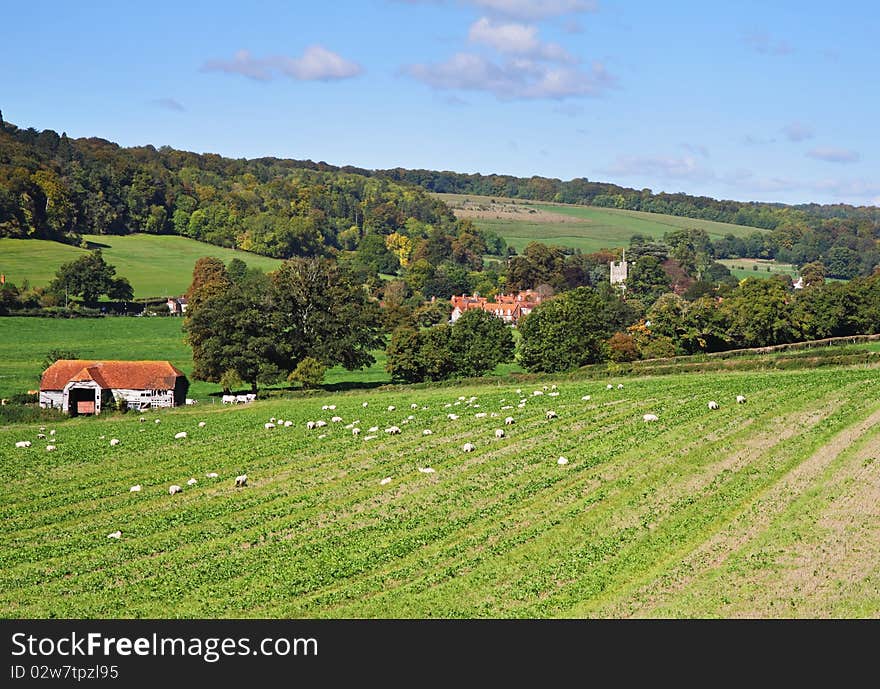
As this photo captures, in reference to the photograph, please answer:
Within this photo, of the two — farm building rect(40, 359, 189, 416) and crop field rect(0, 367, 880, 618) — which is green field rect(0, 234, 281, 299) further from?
crop field rect(0, 367, 880, 618)

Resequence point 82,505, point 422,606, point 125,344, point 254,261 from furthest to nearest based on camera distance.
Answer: point 254,261, point 125,344, point 82,505, point 422,606

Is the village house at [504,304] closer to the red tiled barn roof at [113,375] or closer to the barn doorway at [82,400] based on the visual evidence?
the red tiled barn roof at [113,375]

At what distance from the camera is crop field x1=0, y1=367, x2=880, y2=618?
93.8 ft

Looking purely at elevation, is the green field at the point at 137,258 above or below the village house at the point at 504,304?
above

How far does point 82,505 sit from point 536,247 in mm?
148688

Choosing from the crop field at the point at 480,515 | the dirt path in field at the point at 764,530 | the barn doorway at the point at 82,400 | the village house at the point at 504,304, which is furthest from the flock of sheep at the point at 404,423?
the village house at the point at 504,304

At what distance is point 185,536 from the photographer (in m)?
35.8

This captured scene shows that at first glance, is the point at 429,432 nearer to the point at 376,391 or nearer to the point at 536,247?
the point at 376,391

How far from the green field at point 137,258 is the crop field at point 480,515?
9891 centimetres

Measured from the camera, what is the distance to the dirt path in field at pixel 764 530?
27.6 meters

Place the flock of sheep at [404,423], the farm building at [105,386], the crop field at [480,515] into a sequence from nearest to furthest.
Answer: the crop field at [480,515]
the flock of sheep at [404,423]
the farm building at [105,386]

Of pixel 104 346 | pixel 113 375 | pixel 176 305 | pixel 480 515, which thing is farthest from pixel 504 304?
pixel 480 515

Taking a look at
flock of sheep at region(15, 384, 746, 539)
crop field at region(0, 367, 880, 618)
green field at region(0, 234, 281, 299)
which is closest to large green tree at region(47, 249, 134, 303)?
green field at region(0, 234, 281, 299)
